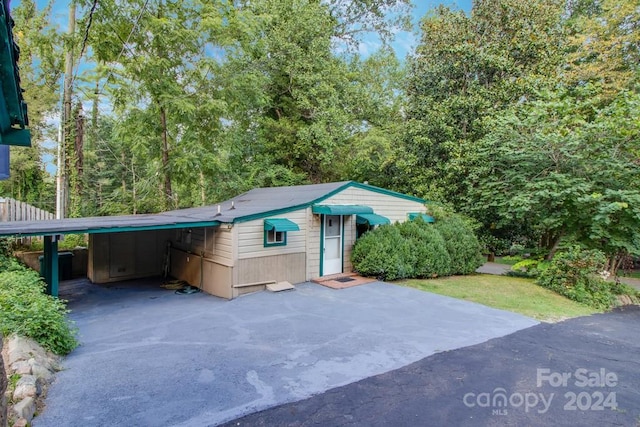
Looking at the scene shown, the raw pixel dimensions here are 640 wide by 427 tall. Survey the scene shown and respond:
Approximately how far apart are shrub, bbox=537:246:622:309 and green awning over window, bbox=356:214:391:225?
5.11 metres

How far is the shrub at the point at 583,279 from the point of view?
924 centimetres

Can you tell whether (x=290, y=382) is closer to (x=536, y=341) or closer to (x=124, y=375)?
(x=124, y=375)

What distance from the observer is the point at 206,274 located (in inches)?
381

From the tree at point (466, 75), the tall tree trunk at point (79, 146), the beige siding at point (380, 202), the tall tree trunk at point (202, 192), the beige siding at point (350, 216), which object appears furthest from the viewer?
the tall tree trunk at point (202, 192)

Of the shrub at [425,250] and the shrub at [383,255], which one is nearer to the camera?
the shrub at [383,255]

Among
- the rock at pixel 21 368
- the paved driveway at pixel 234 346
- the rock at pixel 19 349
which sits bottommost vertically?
the paved driveway at pixel 234 346

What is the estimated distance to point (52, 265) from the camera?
25.4 feet

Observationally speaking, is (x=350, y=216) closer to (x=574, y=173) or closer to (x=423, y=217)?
(x=423, y=217)

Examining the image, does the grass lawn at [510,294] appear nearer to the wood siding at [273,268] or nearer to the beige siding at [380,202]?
the beige siding at [380,202]

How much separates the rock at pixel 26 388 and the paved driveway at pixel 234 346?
8.5 inches

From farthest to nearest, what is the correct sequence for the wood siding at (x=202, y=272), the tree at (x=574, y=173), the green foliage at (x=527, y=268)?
the green foliage at (x=527, y=268), the tree at (x=574, y=173), the wood siding at (x=202, y=272)

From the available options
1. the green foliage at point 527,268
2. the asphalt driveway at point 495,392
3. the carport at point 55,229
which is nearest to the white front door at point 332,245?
the carport at point 55,229

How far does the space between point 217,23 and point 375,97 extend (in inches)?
384

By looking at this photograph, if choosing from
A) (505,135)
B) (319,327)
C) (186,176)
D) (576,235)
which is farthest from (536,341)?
(186,176)
